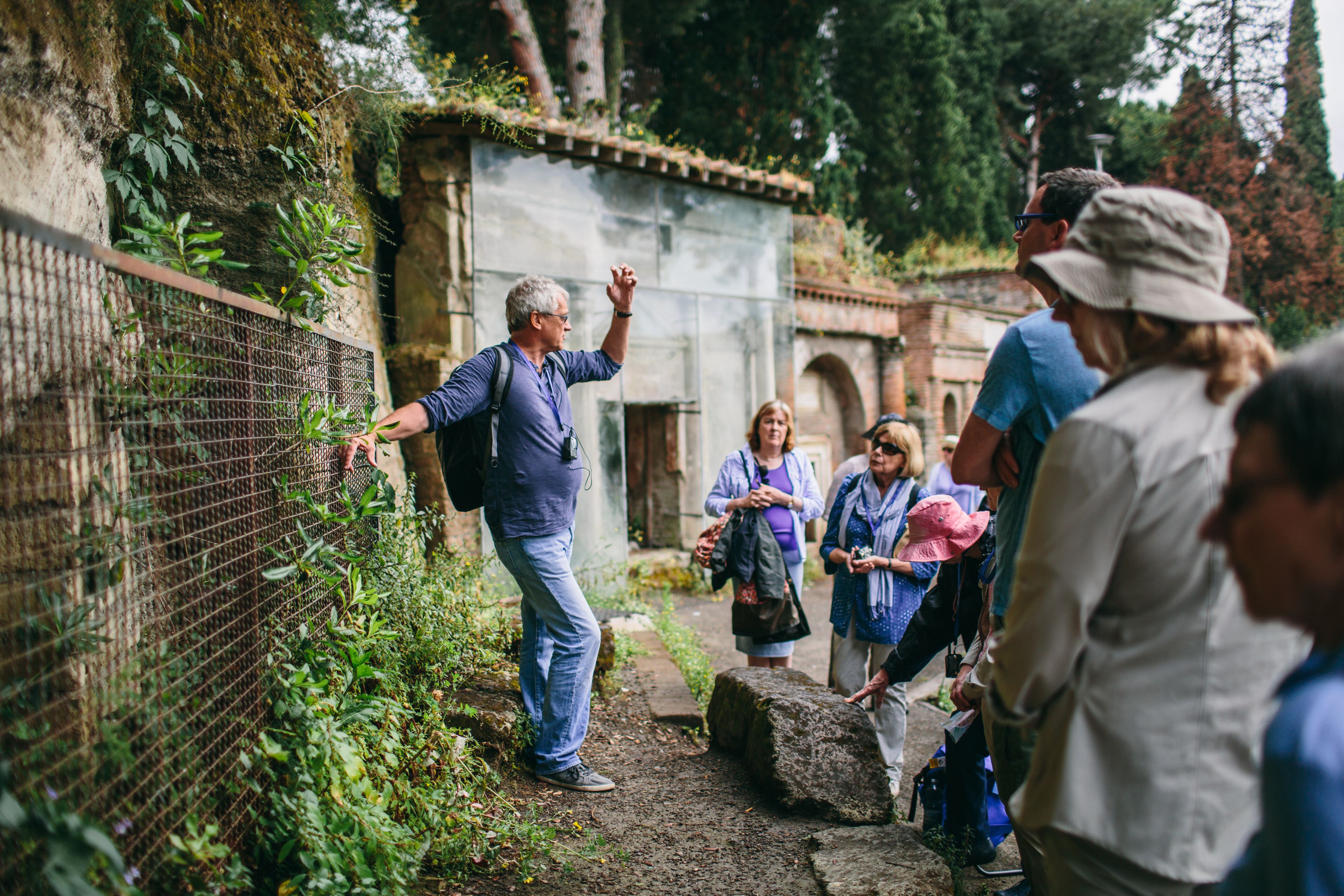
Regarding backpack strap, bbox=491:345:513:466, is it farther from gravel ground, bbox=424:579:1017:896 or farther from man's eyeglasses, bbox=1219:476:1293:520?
man's eyeglasses, bbox=1219:476:1293:520

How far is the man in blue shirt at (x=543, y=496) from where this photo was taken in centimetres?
351

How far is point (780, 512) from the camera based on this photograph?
5.21 meters

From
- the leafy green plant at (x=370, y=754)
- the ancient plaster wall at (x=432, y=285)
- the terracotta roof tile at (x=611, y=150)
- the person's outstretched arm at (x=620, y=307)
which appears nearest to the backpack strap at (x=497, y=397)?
the leafy green plant at (x=370, y=754)

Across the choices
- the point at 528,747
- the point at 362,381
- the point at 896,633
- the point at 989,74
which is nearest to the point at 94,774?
the point at 528,747

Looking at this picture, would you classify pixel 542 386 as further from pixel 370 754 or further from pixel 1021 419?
pixel 1021 419

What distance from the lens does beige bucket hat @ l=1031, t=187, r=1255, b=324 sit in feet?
4.93

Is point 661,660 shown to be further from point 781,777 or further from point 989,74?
point 989,74

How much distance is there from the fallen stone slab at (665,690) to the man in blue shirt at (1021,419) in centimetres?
259

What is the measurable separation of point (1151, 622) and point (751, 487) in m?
3.81

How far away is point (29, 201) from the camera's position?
2.58 metres

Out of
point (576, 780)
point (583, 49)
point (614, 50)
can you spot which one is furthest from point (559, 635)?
point (614, 50)

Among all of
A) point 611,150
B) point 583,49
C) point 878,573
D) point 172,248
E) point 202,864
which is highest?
point 583,49

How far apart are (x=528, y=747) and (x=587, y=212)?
6460 millimetres

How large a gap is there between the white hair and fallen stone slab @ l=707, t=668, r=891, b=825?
6.75ft
